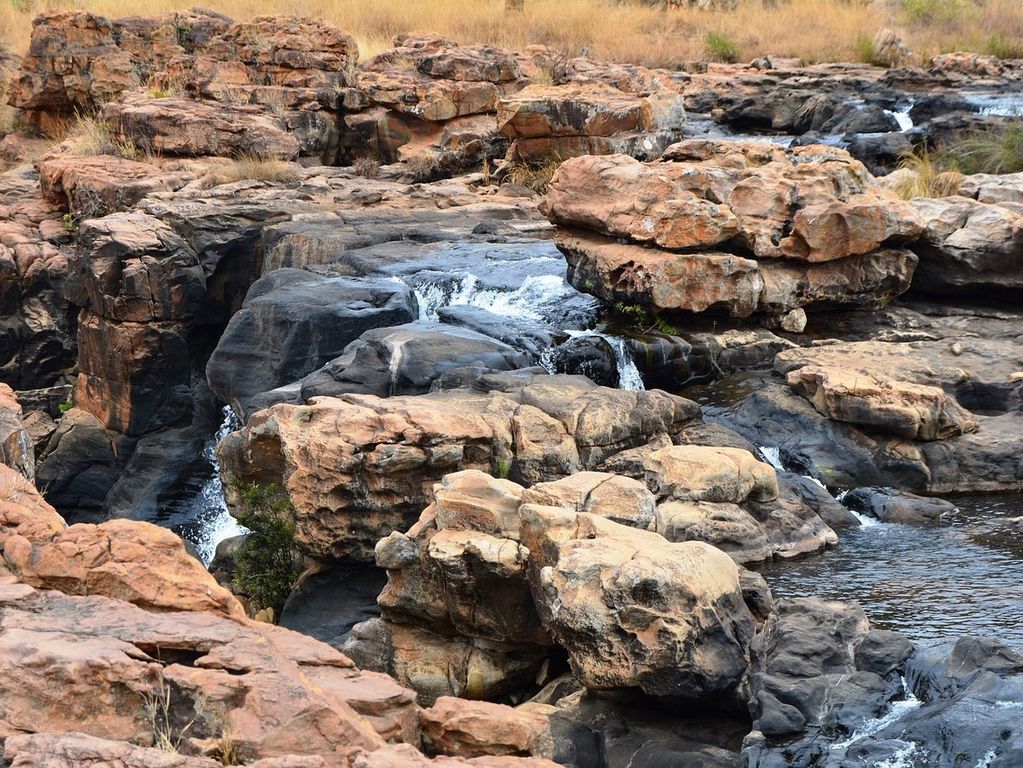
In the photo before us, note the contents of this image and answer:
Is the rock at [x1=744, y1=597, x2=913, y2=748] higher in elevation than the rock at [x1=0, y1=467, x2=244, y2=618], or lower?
lower

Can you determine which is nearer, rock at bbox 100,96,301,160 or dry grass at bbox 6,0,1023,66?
rock at bbox 100,96,301,160

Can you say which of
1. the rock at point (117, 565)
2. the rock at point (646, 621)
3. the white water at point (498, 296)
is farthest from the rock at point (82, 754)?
the white water at point (498, 296)

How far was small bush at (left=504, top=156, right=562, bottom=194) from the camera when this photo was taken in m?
16.7

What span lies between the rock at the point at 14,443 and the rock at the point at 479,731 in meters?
3.12

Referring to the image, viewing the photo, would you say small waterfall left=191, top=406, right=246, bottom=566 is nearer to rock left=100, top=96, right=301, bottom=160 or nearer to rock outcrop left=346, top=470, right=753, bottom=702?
rock outcrop left=346, top=470, right=753, bottom=702

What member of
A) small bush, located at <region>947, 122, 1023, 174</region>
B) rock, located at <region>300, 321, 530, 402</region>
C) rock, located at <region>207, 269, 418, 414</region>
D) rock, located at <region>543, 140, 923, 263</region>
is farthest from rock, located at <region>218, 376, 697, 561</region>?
small bush, located at <region>947, 122, 1023, 174</region>

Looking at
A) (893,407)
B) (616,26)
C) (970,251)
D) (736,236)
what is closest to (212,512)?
(736,236)

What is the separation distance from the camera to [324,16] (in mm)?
24953

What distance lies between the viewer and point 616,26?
83.2ft

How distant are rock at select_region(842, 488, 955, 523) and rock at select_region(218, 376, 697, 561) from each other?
5.20 feet

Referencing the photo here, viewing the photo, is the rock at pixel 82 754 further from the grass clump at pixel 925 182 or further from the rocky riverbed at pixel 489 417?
the grass clump at pixel 925 182

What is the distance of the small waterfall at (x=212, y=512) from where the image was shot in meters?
11.4

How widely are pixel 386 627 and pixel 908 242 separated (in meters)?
7.09

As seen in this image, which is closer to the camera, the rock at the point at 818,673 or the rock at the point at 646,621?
the rock at the point at 818,673
